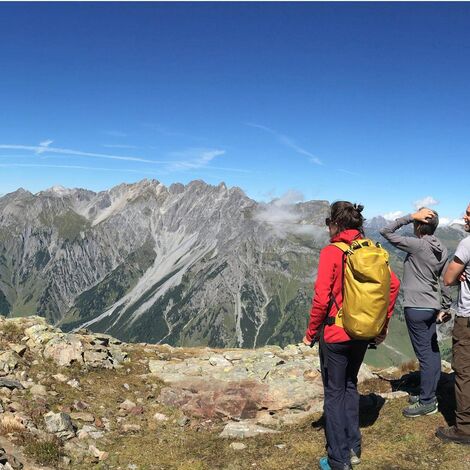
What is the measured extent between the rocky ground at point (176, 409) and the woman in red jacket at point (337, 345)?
33.5 inches

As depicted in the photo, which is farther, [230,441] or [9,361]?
[9,361]

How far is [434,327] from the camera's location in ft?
35.9

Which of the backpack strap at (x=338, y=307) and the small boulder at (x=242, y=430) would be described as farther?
the small boulder at (x=242, y=430)

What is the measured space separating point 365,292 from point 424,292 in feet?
12.2

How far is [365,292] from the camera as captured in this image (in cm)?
788

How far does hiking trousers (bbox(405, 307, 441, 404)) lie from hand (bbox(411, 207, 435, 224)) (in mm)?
2344

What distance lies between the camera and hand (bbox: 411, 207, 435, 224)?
1039 centimetres

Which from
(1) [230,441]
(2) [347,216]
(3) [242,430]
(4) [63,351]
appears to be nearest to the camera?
(2) [347,216]

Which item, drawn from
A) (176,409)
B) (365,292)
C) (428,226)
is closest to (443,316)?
(428,226)

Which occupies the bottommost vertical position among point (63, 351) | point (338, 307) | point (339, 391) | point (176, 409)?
point (176, 409)

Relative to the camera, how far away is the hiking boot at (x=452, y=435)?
926 centimetres

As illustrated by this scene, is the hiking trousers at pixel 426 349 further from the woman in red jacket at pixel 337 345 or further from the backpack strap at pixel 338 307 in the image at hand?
the backpack strap at pixel 338 307

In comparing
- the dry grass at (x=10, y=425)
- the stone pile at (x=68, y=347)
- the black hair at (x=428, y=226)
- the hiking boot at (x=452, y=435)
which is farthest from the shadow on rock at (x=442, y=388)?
the dry grass at (x=10, y=425)

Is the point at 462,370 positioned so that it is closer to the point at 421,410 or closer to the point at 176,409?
the point at 421,410
